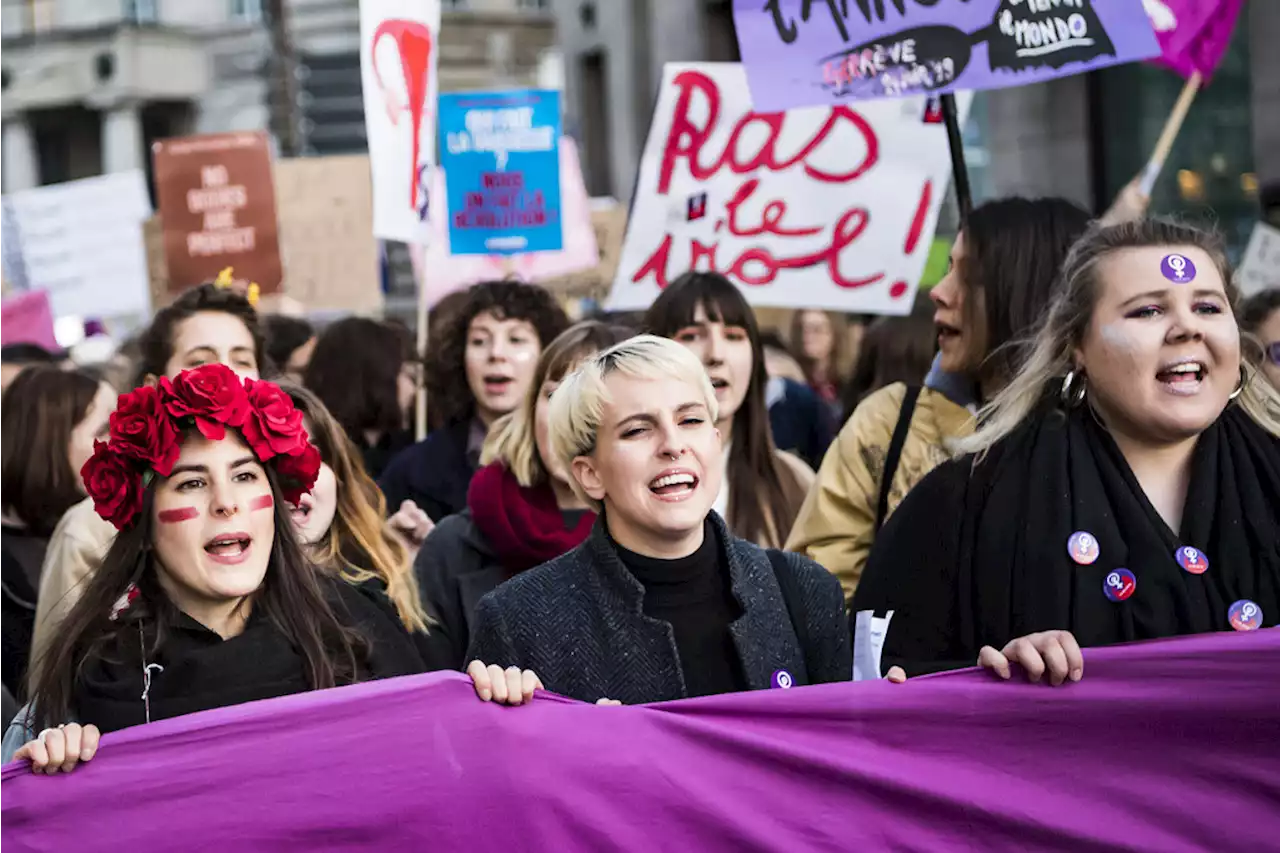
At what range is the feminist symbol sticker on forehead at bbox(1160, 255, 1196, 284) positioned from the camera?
3.55 m

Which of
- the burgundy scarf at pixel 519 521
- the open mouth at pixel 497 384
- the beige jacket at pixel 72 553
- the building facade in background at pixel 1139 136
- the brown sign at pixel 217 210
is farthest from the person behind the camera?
the building facade in background at pixel 1139 136

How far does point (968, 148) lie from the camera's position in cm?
1622

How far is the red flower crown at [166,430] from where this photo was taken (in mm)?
3568

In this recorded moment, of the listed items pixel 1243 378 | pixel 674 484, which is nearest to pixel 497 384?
pixel 674 484

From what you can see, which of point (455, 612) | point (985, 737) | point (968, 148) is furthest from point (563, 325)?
point (968, 148)

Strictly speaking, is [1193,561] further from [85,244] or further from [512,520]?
[85,244]

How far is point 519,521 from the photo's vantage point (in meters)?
4.77

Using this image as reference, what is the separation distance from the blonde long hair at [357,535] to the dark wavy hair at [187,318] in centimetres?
73

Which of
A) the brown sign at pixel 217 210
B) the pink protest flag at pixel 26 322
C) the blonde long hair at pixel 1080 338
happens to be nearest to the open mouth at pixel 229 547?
the blonde long hair at pixel 1080 338

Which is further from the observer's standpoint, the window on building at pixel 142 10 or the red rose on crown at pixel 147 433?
the window on building at pixel 142 10

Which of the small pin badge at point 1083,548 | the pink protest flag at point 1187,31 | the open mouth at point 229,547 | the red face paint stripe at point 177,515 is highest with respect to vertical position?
the pink protest flag at point 1187,31

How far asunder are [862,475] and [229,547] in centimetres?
151

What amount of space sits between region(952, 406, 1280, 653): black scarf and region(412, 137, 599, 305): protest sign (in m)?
5.76

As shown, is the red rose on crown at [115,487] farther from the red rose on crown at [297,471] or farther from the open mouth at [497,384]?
the open mouth at [497,384]
